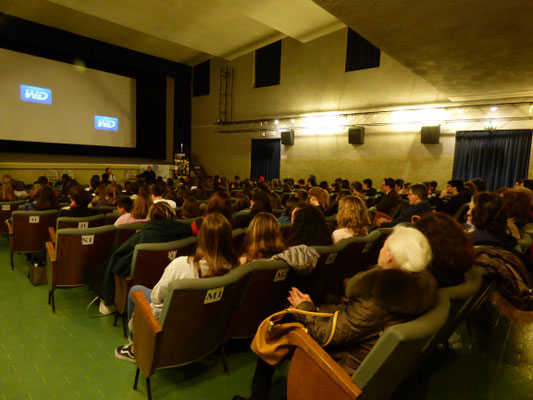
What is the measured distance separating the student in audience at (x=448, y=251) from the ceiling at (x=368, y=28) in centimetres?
288

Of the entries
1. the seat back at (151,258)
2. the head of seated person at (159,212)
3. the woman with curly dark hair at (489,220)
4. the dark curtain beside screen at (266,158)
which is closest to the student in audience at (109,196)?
the head of seated person at (159,212)

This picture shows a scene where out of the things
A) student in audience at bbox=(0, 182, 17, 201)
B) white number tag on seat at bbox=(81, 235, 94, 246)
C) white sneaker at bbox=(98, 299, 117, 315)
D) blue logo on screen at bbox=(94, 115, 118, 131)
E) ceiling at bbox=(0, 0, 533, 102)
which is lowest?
white sneaker at bbox=(98, 299, 117, 315)

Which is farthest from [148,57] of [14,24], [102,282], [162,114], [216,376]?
[216,376]

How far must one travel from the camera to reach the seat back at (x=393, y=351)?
3.67ft

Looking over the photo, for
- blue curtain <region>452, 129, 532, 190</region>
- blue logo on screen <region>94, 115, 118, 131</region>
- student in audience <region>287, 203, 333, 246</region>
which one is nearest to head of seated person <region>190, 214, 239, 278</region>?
student in audience <region>287, 203, 333, 246</region>

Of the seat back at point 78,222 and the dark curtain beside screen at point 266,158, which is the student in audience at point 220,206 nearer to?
the seat back at point 78,222

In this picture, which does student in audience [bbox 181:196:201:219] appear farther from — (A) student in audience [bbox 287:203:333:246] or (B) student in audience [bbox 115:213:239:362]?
(B) student in audience [bbox 115:213:239:362]

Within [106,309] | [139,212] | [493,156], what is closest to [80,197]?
[139,212]

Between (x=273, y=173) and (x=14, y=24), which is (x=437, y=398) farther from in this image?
(x=14, y=24)

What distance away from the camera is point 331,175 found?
12500 millimetres

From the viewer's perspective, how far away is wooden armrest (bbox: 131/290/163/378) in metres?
1.74

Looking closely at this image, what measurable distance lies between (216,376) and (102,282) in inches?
54.7

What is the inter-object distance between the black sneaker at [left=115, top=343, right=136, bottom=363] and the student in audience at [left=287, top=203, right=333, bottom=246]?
1.39 m

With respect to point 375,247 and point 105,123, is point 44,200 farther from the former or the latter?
point 105,123
